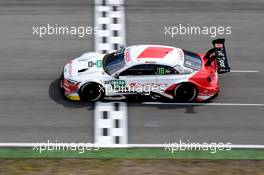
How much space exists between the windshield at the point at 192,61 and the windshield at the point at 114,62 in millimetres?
1638

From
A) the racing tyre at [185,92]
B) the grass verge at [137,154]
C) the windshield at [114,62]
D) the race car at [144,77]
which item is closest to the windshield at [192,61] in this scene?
the race car at [144,77]

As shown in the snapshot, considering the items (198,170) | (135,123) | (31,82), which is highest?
(31,82)

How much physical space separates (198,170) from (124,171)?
1.61m

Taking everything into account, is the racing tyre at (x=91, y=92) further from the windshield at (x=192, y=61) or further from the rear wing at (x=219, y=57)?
the rear wing at (x=219, y=57)

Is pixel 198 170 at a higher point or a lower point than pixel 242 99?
lower

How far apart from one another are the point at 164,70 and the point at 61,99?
9.36 feet

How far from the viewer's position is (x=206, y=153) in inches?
512

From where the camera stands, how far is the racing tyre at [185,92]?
14.4m

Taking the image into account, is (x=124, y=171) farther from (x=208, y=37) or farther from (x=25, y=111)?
(x=208, y=37)

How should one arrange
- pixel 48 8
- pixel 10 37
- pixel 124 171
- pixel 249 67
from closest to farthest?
1. pixel 124 171
2. pixel 249 67
3. pixel 10 37
4. pixel 48 8

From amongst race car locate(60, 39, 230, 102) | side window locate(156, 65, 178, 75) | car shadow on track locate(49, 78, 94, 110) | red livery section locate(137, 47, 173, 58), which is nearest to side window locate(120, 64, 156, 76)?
race car locate(60, 39, 230, 102)

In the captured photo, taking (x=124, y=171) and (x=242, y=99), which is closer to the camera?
(x=124, y=171)

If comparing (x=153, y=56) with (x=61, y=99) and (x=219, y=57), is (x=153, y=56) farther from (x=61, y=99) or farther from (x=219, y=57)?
(x=61, y=99)

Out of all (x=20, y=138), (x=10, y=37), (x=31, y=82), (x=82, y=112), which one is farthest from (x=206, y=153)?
(x=10, y=37)
